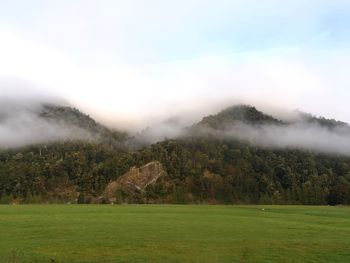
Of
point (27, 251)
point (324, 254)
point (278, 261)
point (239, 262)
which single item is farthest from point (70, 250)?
point (324, 254)

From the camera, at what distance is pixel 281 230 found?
48875 mm

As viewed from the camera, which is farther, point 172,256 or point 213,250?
point 213,250

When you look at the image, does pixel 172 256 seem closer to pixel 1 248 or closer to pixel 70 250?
pixel 70 250

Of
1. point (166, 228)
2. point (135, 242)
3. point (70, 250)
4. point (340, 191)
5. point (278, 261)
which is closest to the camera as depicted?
point (278, 261)

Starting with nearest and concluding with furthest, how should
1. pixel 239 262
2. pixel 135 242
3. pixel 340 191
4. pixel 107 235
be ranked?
pixel 239 262, pixel 135 242, pixel 107 235, pixel 340 191

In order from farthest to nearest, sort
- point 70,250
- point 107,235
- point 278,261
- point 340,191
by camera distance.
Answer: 1. point 340,191
2. point 107,235
3. point 70,250
4. point 278,261

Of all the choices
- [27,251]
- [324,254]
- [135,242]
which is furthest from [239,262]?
[27,251]

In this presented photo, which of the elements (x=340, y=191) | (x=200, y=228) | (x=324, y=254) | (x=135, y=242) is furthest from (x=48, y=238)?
(x=340, y=191)

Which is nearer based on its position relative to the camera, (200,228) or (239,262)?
(239,262)

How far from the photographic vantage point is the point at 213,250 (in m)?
32.5

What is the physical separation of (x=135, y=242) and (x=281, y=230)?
61.3 feet

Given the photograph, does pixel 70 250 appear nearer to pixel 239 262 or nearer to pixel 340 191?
pixel 239 262

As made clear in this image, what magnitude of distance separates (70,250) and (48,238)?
7050 mm

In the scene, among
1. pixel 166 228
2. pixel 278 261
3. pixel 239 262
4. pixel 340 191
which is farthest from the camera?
pixel 340 191
